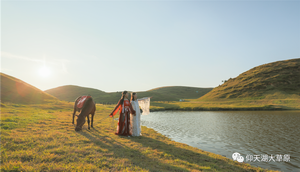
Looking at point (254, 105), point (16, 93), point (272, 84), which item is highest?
point (272, 84)

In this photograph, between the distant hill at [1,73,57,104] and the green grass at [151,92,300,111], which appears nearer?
the distant hill at [1,73,57,104]

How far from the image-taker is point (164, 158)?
8047mm

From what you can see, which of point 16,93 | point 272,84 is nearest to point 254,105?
point 272,84

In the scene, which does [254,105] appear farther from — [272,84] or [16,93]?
[16,93]

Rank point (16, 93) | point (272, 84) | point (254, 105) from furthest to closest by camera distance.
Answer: point (272, 84)
point (254, 105)
point (16, 93)

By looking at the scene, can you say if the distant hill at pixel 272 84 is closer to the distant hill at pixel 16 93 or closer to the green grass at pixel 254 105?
the green grass at pixel 254 105

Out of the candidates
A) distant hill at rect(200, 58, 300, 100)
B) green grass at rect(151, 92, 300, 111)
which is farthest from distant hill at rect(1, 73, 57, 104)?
distant hill at rect(200, 58, 300, 100)

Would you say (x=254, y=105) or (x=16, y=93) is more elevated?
(x=16, y=93)

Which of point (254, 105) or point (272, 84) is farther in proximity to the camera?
point (272, 84)

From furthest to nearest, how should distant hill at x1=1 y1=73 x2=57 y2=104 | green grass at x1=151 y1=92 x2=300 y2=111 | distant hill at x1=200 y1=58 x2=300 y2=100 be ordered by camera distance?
1. distant hill at x1=200 y1=58 x2=300 y2=100
2. green grass at x1=151 y1=92 x2=300 y2=111
3. distant hill at x1=1 y1=73 x2=57 y2=104

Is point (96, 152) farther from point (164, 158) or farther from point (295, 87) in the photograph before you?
point (295, 87)

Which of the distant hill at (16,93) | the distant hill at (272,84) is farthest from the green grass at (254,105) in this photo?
the distant hill at (16,93)

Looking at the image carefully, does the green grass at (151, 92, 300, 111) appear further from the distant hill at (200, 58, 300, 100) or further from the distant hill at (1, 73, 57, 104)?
the distant hill at (1, 73, 57, 104)

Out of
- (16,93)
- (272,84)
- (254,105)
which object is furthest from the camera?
(272,84)
